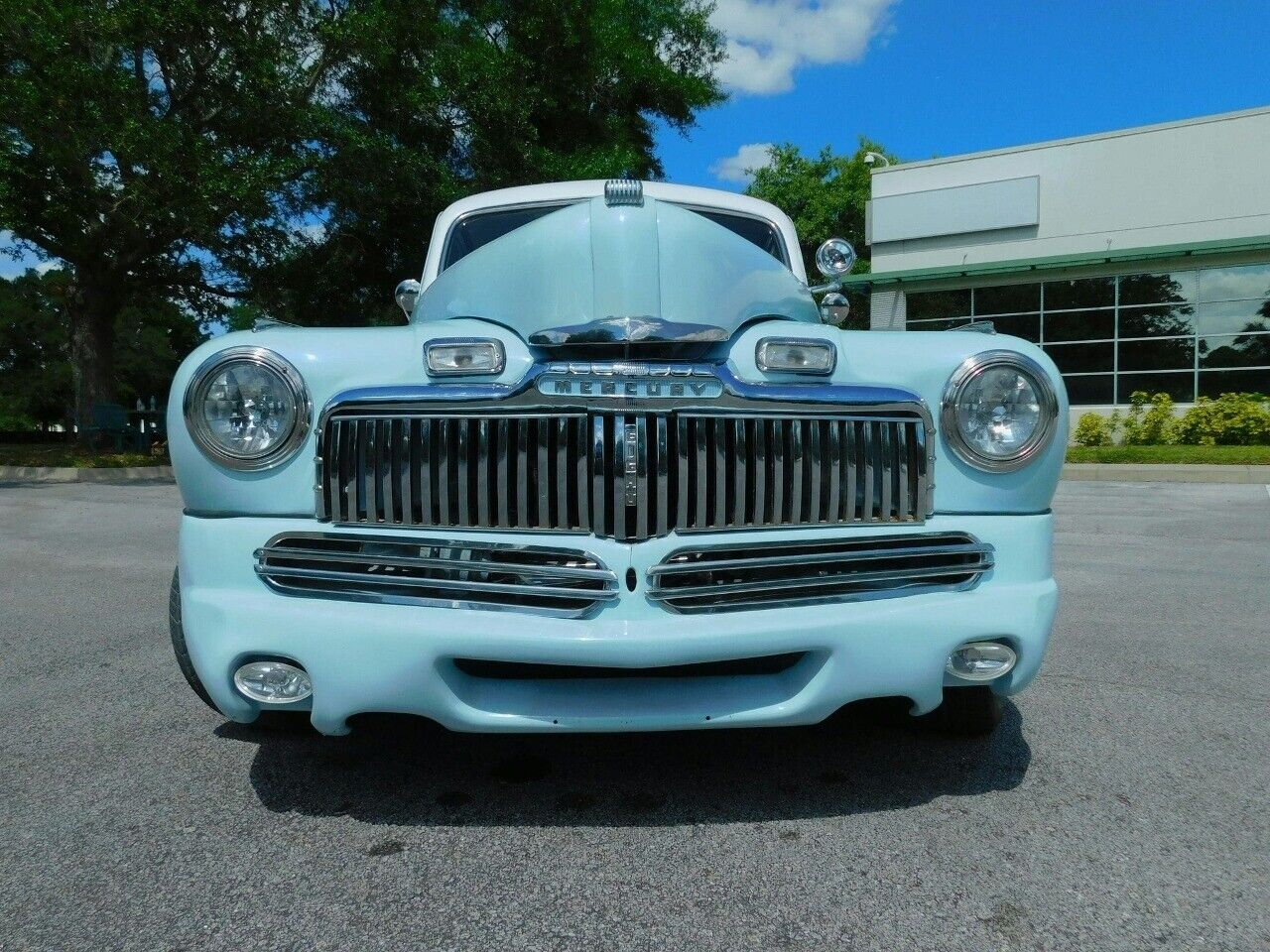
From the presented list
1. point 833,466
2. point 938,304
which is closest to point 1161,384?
point 938,304

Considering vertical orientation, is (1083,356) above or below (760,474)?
above

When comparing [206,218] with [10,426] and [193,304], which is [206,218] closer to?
[193,304]

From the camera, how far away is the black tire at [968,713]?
101 inches

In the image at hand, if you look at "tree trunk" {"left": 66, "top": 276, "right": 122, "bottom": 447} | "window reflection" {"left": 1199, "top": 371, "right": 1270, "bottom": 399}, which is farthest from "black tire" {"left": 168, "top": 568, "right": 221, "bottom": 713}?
"window reflection" {"left": 1199, "top": 371, "right": 1270, "bottom": 399}

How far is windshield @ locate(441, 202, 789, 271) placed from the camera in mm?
4016

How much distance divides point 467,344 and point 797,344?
2.49 feet

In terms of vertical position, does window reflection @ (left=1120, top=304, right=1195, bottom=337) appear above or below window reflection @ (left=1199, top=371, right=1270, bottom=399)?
above

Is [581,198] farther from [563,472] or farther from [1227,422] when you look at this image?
[1227,422]

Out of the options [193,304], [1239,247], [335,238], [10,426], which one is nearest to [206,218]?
[335,238]

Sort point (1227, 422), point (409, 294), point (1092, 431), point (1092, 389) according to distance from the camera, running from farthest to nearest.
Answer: point (1092, 389) → point (1092, 431) → point (1227, 422) → point (409, 294)

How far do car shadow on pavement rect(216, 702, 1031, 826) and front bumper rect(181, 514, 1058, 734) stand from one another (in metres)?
0.31

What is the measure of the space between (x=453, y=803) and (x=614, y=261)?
1.38m

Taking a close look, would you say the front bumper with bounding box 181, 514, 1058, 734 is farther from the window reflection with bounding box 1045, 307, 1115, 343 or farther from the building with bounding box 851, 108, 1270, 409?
the window reflection with bounding box 1045, 307, 1115, 343

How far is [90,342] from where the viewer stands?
17625 mm
